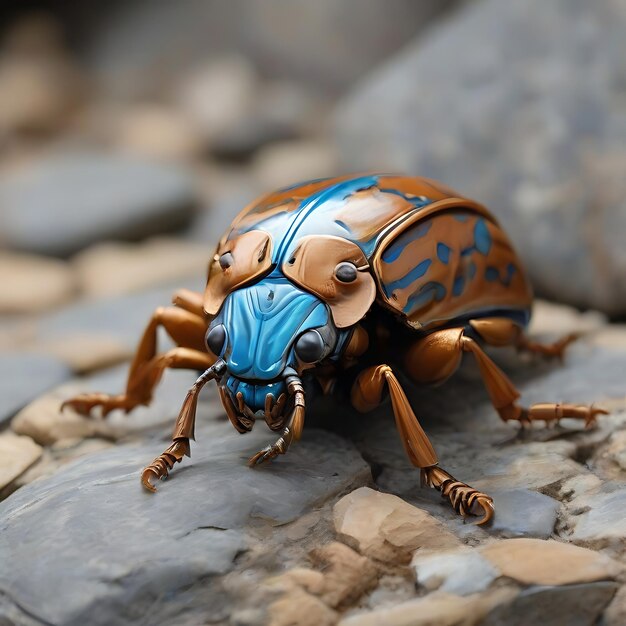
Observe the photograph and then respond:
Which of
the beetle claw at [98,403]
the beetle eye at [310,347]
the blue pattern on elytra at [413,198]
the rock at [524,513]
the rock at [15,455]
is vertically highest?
the blue pattern on elytra at [413,198]

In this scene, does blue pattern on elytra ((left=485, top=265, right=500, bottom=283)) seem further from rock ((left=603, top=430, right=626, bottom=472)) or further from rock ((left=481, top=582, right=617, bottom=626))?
rock ((left=481, top=582, right=617, bottom=626))

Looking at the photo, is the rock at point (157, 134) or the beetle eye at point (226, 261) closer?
the beetle eye at point (226, 261)

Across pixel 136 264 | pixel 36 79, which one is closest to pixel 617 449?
pixel 136 264

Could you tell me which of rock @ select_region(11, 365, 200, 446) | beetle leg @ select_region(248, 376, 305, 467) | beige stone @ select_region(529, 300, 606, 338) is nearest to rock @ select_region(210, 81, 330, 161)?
beige stone @ select_region(529, 300, 606, 338)

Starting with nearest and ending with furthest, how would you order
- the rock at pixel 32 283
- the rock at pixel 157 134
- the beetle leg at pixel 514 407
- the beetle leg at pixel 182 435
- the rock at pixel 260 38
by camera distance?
the beetle leg at pixel 182 435
the beetle leg at pixel 514 407
the rock at pixel 32 283
the rock at pixel 157 134
the rock at pixel 260 38

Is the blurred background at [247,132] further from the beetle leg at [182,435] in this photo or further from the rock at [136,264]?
the beetle leg at [182,435]

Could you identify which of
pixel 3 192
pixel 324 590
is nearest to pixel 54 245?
Result: pixel 3 192

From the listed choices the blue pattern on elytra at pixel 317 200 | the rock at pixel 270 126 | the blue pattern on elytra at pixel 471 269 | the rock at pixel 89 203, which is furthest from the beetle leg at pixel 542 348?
the rock at pixel 270 126
